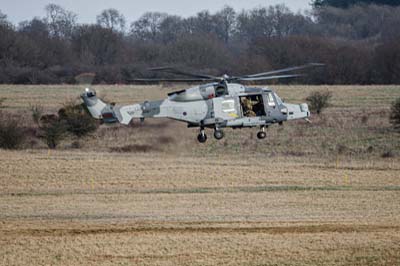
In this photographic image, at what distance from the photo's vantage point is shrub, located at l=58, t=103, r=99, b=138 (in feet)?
171

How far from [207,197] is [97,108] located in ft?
27.7

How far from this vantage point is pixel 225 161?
48.8 metres

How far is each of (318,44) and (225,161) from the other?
172ft

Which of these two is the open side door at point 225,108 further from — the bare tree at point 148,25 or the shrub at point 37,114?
the bare tree at point 148,25

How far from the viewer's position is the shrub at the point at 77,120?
171 feet

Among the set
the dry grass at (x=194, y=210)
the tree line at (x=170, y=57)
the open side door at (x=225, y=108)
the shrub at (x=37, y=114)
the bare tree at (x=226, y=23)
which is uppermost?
the bare tree at (x=226, y=23)

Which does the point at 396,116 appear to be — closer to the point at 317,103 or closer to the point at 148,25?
the point at 317,103

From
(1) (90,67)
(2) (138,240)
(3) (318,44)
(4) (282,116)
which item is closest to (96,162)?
(4) (282,116)

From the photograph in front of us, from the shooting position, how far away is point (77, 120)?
52094 mm

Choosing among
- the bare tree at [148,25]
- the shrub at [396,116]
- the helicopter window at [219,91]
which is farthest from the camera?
the bare tree at [148,25]

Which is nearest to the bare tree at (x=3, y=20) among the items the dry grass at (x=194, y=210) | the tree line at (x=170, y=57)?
the tree line at (x=170, y=57)

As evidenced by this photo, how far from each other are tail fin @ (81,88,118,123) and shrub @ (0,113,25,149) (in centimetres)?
2159

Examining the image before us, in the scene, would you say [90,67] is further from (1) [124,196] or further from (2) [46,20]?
(2) [46,20]

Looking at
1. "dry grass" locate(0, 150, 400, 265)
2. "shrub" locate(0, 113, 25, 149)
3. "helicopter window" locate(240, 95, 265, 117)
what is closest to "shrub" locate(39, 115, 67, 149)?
"shrub" locate(0, 113, 25, 149)
